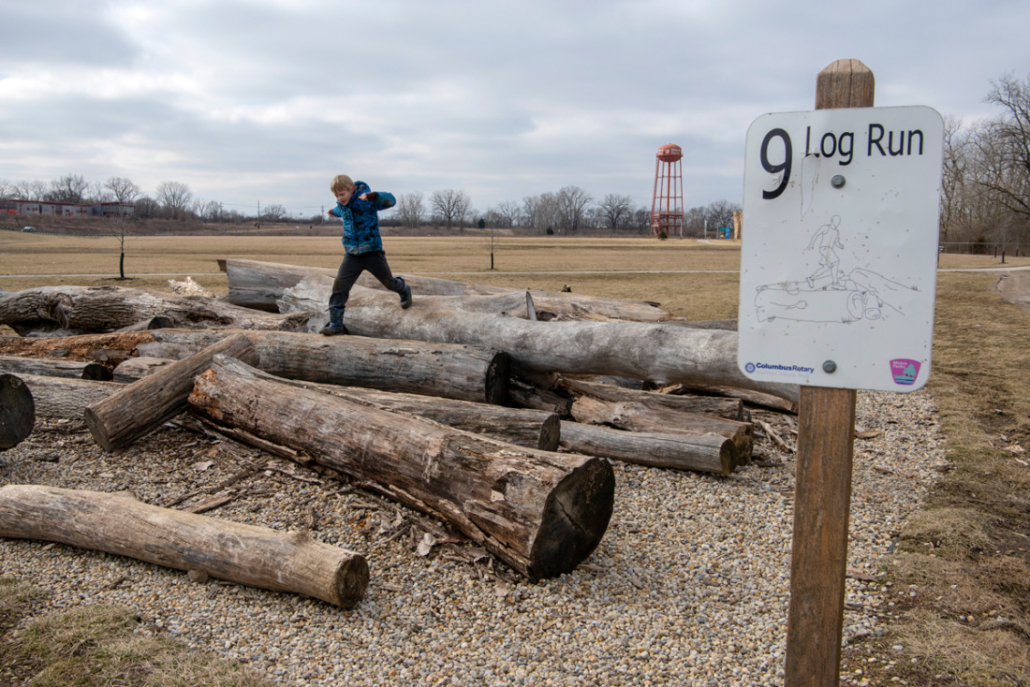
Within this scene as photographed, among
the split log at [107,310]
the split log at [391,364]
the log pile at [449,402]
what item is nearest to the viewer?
the log pile at [449,402]

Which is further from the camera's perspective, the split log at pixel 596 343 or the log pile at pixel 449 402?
the split log at pixel 596 343

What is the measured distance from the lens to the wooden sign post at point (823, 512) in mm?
2211

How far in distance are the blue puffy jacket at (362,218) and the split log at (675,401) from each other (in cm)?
292

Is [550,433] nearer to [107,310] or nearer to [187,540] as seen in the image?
[187,540]

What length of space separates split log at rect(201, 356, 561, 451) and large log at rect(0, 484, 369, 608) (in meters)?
1.69

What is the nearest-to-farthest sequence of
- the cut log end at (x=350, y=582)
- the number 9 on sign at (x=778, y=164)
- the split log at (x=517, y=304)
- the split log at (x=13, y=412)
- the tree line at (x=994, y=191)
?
the number 9 on sign at (x=778, y=164) < the cut log end at (x=350, y=582) < the split log at (x=13, y=412) < the split log at (x=517, y=304) < the tree line at (x=994, y=191)

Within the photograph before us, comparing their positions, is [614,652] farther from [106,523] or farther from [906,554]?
[106,523]

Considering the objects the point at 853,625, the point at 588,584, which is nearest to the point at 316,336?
the point at 588,584

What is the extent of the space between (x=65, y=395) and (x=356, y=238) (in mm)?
3244

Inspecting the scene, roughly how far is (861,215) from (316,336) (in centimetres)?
617

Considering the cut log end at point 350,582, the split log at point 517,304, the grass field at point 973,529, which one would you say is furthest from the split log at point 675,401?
the cut log end at point 350,582

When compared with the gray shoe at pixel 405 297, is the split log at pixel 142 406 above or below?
below

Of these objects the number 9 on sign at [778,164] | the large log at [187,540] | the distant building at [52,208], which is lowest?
the large log at [187,540]

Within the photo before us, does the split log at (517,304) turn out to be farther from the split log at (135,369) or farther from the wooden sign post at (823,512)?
the wooden sign post at (823,512)
